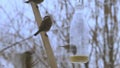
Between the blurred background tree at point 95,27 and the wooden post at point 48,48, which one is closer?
Answer: the wooden post at point 48,48

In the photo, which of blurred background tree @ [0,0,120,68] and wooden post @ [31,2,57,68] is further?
blurred background tree @ [0,0,120,68]

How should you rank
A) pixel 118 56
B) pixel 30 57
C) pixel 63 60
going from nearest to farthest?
pixel 30 57 < pixel 63 60 < pixel 118 56

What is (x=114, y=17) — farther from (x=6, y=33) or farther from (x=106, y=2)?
(x=6, y=33)

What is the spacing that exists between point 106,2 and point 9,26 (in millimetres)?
676

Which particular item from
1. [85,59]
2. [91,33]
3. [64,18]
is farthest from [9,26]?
[85,59]

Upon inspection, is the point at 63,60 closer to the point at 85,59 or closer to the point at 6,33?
the point at 6,33

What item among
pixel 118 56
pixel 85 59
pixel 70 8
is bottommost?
pixel 118 56

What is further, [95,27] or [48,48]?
[95,27]

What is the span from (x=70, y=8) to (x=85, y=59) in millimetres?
1588

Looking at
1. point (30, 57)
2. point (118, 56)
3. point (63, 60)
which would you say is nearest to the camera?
point (30, 57)

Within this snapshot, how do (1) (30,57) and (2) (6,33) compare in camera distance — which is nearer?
(1) (30,57)

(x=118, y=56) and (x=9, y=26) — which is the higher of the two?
(x=9, y=26)

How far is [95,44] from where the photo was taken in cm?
183

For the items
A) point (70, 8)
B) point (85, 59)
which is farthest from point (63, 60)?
point (85, 59)
